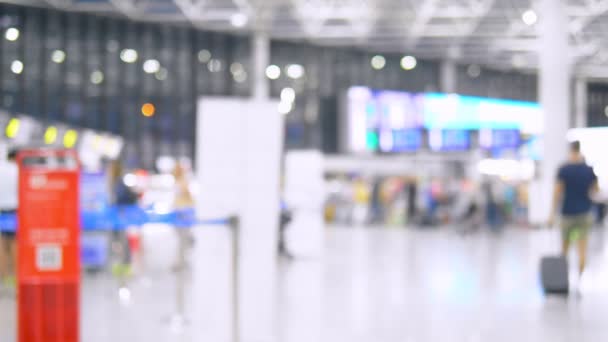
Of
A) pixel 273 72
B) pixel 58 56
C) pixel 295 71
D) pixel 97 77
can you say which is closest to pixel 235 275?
pixel 58 56

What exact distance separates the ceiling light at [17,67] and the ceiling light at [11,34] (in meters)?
0.77

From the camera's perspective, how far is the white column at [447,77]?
1722 inches

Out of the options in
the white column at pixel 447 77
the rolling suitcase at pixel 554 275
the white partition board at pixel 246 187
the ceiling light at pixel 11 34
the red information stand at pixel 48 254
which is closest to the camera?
the red information stand at pixel 48 254

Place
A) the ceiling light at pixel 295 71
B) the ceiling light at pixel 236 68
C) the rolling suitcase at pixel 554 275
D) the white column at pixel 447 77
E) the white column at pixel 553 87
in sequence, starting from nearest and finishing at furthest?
the rolling suitcase at pixel 554 275 → the white column at pixel 553 87 → the ceiling light at pixel 236 68 → the ceiling light at pixel 295 71 → the white column at pixel 447 77

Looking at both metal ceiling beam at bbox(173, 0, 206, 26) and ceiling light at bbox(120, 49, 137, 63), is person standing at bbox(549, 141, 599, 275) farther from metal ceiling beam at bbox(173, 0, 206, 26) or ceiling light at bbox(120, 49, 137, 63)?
ceiling light at bbox(120, 49, 137, 63)

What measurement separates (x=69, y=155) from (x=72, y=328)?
1.41m

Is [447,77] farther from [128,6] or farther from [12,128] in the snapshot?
[12,128]

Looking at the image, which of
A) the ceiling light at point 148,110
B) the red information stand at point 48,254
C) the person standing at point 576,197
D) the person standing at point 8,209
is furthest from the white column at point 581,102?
the ceiling light at point 148,110

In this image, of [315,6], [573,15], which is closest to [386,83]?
[315,6]

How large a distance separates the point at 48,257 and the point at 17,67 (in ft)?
85.6

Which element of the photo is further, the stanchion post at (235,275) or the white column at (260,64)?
the white column at (260,64)

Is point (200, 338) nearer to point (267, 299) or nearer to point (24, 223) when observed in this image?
point (267, 299)

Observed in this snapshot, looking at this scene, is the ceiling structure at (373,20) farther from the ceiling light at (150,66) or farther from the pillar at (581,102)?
the pillar at (581,102)

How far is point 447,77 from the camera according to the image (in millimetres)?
43938
